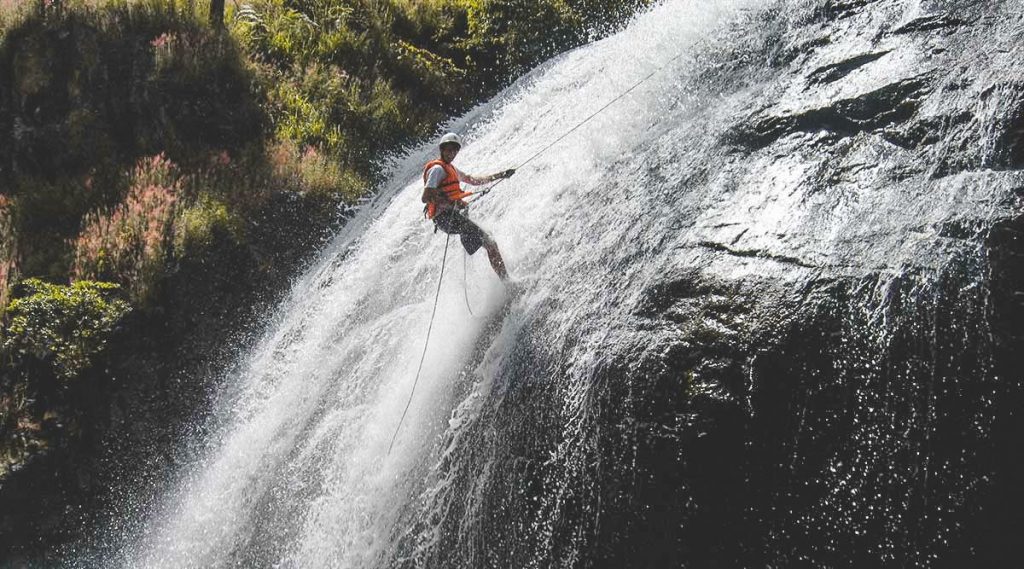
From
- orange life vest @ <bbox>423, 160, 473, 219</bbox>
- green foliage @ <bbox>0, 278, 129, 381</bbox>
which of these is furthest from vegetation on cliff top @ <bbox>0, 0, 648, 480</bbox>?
orange life vest @ <bbox>423, 160, 473, 219</bbox>

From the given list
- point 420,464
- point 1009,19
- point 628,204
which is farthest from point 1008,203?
point 420,464

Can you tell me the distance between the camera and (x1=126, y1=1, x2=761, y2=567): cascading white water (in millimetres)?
6836

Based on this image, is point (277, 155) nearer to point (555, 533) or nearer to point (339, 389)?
point (339, 389)

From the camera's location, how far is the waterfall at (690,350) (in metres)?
4.89

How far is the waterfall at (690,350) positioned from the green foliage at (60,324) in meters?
2.00

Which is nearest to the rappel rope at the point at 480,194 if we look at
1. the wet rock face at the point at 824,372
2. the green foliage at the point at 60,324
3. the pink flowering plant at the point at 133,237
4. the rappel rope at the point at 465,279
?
the rappel rope at the point at 465,279

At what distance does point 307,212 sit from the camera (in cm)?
1138

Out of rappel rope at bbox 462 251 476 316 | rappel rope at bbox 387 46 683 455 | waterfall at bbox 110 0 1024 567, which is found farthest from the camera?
rappel rope at bbox 462 251 476 316

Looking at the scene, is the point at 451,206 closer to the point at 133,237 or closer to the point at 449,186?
the point at 449,186

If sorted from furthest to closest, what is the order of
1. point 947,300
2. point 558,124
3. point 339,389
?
point 558,124, point 339,389, point 947,300

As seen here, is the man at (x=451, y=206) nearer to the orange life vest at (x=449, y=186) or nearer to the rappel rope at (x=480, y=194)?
the orange life vest at (x=449, y=186)

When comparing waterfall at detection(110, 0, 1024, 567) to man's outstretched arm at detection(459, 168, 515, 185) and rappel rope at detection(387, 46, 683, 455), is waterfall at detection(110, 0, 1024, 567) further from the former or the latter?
man's outstretched arm at detection(459, 168, 515, 185)

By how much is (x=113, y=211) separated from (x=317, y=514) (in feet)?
22.0

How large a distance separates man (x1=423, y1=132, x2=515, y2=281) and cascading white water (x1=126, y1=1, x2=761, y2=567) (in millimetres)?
427
